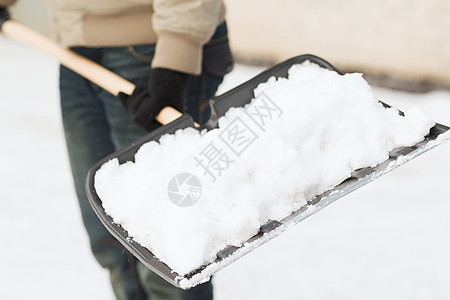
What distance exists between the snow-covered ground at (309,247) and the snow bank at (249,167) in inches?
35.1

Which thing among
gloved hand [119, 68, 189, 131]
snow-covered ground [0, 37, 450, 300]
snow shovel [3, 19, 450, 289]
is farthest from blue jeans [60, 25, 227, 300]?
snow-covered ground [0, 37, 450, 300]

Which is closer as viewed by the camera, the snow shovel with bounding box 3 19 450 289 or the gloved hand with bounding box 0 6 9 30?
the snow shovel with bounding box 3 19 450 289

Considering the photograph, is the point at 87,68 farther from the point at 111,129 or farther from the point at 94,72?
the point at 111,129

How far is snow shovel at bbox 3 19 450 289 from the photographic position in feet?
3.31

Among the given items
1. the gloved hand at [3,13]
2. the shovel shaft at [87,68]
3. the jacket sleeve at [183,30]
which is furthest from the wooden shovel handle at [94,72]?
the gloved hand at [3,13]

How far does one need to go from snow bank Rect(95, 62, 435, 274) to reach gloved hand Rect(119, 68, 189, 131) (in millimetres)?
161

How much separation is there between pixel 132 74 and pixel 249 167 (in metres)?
0.56

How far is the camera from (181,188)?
1.14 metres

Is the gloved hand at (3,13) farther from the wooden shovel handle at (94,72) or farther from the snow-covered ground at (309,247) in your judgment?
the snow-covered ground at (309,247)

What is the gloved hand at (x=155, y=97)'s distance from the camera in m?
1.43

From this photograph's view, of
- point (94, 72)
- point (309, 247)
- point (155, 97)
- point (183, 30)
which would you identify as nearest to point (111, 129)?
point (94, 72)

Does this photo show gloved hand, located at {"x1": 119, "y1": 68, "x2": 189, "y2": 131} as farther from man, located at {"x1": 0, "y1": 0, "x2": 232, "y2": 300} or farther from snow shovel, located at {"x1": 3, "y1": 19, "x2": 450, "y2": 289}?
snow shovel, located at {"x1": 3, "y1": 19, "x2": 450, "y2": 289}

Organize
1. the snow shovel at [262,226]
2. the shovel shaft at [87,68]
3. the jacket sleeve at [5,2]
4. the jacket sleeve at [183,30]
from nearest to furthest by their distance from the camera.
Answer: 1. the snow shovel at [262,226]
2. the jacket sleeve at [183,30]
3. the shovel shaft at [87,68]
4. the jacket sleeve at [5,2]

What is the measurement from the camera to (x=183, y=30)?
1419mm
